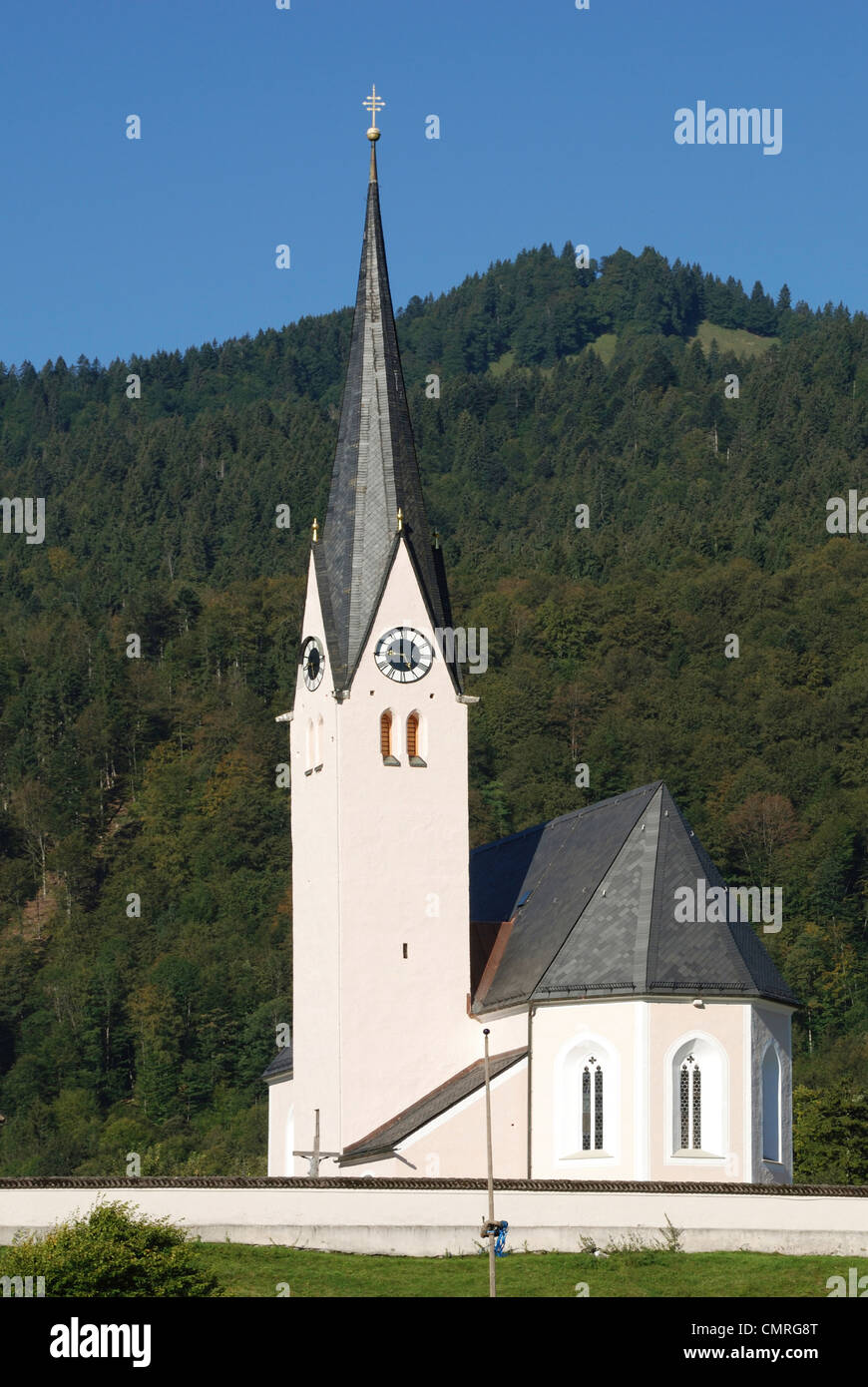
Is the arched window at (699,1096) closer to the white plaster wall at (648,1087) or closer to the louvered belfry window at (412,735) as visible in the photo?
the white plaster wall at (648,1087)

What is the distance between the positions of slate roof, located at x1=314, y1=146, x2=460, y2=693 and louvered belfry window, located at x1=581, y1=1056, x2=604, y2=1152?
1006 cm

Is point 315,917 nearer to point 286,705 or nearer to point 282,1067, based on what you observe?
point 282,1067

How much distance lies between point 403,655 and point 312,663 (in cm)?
245

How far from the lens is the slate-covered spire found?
5256 cm

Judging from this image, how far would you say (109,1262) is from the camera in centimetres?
3269

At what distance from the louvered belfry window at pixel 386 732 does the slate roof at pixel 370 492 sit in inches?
45.0

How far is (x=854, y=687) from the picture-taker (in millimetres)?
125750

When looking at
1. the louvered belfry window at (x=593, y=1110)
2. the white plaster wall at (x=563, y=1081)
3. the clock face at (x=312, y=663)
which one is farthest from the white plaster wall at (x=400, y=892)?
the louvered belfry window at (x=593, y=1110)

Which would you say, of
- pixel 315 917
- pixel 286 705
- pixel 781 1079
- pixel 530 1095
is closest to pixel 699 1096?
pixel 781 1079
